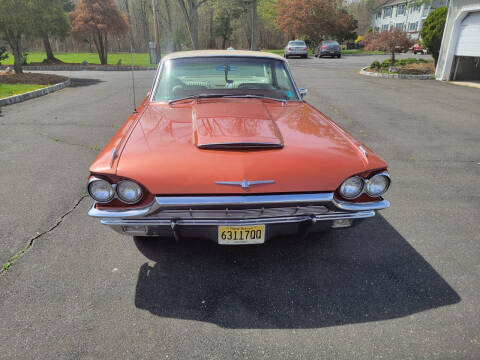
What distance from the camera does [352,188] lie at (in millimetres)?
2424

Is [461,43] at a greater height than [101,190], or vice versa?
[461,43]

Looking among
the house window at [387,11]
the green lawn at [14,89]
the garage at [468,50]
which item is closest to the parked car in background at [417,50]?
the garage at [468,50]

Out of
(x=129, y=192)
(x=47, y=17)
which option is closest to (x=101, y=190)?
(x=129, y=192)

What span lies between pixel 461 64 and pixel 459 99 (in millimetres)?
4984

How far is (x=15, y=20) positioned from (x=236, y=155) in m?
14.1

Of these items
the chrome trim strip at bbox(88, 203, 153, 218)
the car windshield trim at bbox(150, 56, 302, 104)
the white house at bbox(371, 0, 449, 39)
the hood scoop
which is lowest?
the chrome trim strip at bbox(88, 203, 153, 218)

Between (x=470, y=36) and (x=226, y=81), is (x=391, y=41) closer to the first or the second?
(x=470, y=36)

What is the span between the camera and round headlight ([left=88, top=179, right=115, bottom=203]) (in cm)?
229

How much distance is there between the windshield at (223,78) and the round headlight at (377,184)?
1641 millimetres

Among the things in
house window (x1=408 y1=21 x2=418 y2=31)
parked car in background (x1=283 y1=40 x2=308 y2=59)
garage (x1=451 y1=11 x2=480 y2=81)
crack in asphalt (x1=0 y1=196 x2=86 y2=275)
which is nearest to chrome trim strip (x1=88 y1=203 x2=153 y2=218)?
crack in asphalt (x1=0 y1=196 x2=86 y2=275)

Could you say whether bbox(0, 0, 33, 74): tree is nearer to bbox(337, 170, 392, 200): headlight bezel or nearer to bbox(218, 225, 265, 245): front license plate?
bbox(218, 225, 265, 245): front license plate

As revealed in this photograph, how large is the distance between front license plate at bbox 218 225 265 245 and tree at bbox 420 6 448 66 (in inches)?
637

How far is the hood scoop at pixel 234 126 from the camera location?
2469 mm

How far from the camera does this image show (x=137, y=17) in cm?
4541
